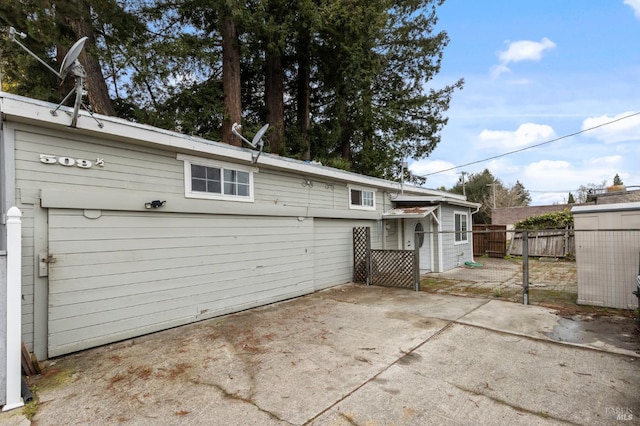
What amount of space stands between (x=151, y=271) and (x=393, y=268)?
18.0ft

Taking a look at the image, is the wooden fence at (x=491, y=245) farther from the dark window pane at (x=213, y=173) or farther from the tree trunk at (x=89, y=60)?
the tree trunk at (x=89, y=60)

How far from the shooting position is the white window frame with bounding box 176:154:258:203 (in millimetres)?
5090

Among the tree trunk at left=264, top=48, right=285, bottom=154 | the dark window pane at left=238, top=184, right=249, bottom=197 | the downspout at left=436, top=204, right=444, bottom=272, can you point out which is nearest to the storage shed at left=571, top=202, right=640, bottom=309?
the downspout at left=436, top=204, right=444, bottom=272

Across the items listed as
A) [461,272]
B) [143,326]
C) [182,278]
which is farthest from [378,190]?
[143,326]

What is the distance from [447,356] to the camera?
12.0 feet

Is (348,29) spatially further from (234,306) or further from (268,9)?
(234,306)

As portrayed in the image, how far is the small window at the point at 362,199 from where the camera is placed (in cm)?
893

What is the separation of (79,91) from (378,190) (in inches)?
317

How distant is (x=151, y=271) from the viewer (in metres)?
4.62

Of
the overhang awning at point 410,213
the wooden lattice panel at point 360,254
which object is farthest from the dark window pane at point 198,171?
the overhang awning at point 410,213

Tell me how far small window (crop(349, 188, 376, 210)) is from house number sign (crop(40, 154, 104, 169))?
6033 mm

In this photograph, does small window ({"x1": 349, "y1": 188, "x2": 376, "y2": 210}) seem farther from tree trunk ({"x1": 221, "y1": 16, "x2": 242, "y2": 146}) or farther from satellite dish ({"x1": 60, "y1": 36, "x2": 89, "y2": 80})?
satellite dish ({"x1": 60, "y1": 36, "x2": 89, "y2": 80})

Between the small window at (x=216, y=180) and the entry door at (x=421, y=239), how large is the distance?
6.27 meters

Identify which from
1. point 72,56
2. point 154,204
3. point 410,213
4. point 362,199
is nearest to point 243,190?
point 154,204
